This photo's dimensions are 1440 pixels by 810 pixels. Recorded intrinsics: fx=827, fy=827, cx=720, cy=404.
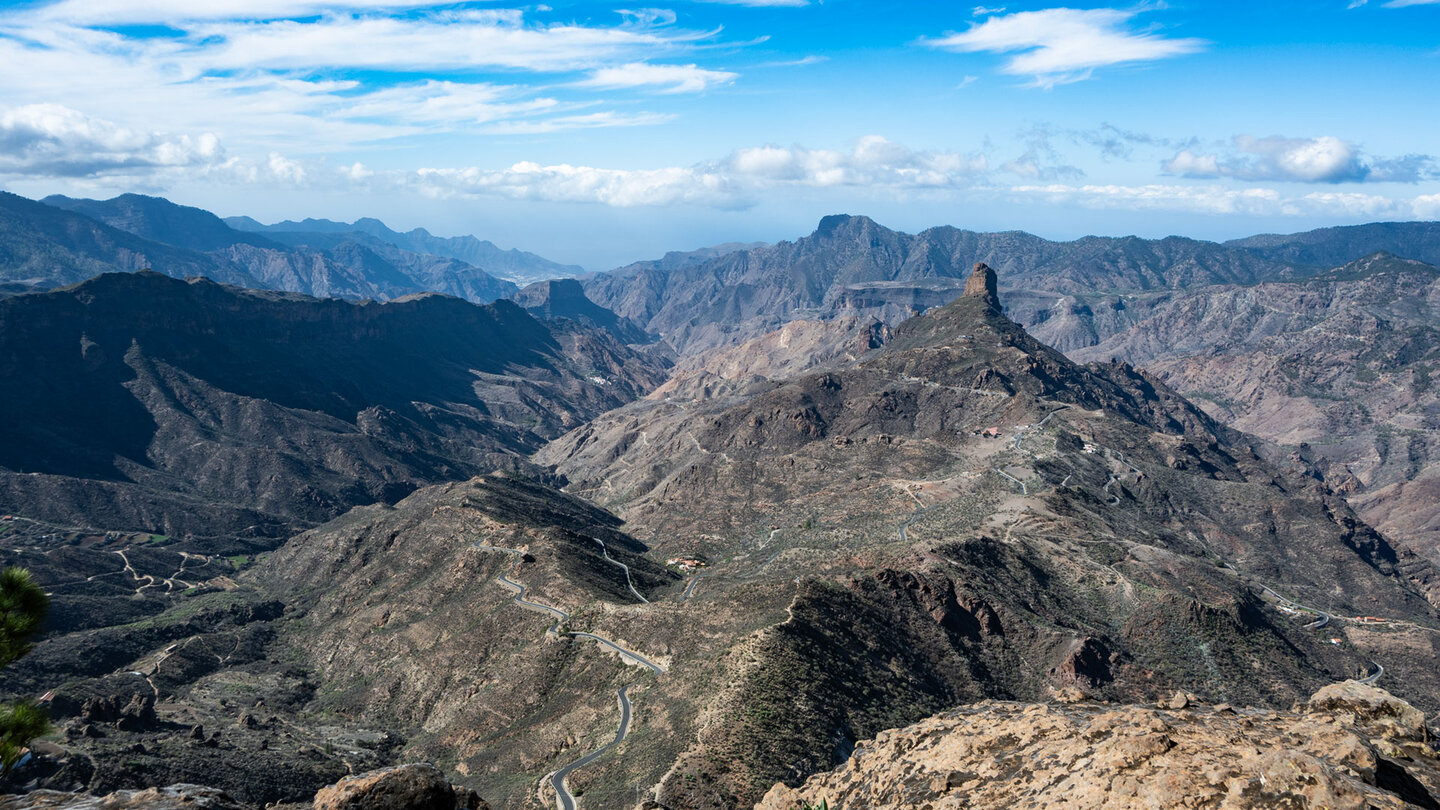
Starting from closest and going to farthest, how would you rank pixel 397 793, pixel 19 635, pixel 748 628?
pixel 19 635 < pixel 397 793 < pixel 748 628

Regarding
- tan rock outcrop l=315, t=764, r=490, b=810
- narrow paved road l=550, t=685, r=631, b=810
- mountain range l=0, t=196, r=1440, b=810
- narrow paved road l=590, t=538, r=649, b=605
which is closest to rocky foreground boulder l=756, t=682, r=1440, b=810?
mountain range l=0, t=196, r=1440, b=810

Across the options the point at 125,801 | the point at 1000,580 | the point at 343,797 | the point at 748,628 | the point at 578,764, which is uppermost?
the point at 125,801

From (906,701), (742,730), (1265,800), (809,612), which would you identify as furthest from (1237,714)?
(809,612)

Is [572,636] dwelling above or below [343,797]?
below

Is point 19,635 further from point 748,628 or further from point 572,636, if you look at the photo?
point 572,636

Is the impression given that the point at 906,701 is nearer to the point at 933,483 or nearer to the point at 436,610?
the point at 436,610

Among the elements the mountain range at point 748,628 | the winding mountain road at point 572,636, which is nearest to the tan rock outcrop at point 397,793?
the mountain range at point 748,628

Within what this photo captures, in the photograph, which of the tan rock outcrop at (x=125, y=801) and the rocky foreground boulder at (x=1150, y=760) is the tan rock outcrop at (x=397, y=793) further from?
the rocky foreground boulder at (x=1150, y=760)

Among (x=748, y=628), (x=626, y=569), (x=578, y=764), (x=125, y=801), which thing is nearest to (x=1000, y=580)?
(x=748, y=628)

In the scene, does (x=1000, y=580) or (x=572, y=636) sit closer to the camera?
(x=572, y=636)
